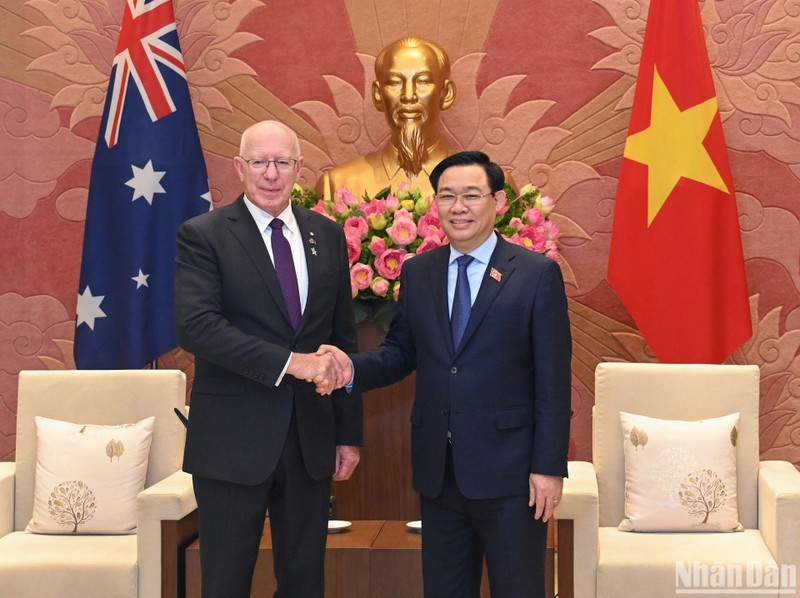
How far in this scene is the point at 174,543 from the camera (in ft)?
9.89

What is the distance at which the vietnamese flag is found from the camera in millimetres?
3941

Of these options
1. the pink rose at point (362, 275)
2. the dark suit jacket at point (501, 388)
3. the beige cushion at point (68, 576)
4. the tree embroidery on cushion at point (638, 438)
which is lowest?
the beige cushion at point (68, 576)

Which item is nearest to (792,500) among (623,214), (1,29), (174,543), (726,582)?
(726,582)

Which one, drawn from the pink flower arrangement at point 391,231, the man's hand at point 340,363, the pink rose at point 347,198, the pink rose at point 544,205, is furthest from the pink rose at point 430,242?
the man's hand at point 340,363

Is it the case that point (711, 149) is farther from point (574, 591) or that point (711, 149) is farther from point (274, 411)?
point (274, 411)

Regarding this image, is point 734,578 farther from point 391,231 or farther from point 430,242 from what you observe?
point 391,231

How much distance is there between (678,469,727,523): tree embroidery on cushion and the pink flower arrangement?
0.95m

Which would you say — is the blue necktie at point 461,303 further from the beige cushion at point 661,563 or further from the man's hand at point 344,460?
the beige cushion at point 661,563

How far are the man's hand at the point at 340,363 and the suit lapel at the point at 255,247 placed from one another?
4.6 inches

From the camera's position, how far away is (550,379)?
7.63 ft

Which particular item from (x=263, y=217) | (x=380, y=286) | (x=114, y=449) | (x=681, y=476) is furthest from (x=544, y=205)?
(x=114, y=449)

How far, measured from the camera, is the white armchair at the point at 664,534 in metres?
2.96

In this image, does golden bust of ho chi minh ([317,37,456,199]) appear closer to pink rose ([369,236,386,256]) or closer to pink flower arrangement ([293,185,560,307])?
pink flower arrangement ([293,185,560,307])

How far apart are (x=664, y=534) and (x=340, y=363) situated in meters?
1.41
